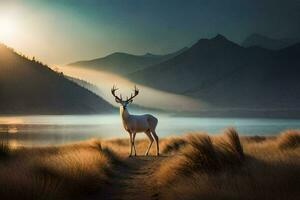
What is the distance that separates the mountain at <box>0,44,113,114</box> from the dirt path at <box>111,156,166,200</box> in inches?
4961

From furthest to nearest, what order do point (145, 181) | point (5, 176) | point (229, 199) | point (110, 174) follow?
1. point (110, 174)
2. point (145, 181)
3. point (5, 176)
4. point (229, 199)

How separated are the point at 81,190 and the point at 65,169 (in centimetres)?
86

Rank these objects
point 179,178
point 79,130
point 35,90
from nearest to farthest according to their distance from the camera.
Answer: point 179,178 → point 79,130 → point 35,90

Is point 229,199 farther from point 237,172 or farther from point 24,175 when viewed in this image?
point 24,175

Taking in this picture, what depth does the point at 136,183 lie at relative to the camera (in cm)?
1185

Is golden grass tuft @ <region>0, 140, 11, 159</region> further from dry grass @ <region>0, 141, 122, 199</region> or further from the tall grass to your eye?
dry grass @ <region>0, 141, 122, 199</region>

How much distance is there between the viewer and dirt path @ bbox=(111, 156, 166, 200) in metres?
10.0

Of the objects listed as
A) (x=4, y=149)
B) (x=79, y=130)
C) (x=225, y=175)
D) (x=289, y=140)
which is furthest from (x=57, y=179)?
(x=79, y=130)

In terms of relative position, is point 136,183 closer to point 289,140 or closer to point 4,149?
point 4,149

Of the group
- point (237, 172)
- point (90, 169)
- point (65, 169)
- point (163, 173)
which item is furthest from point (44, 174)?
point (237, 172)

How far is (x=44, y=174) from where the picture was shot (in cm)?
1023

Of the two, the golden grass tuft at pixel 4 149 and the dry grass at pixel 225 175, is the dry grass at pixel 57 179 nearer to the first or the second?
the dry grass at pixel 225 175

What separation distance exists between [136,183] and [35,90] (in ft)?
467

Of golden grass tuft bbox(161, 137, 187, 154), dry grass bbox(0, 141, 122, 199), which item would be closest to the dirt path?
dry grass bbox(0, 141, 122, 199)
